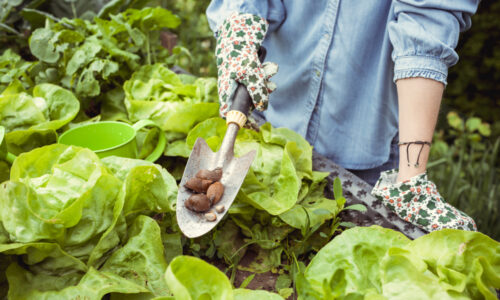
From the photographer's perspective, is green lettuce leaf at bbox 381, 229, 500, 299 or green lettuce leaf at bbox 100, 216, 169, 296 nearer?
green lettuce leaf at bbox 381, 229, 500, 299

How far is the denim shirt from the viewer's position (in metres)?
0.92

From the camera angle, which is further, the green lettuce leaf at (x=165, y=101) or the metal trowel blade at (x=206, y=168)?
the green lettuce leaf at (x=165, y=101)

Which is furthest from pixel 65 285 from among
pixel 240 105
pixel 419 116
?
pixel 419 116

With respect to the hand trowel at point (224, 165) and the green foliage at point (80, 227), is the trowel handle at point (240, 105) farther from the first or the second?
the green foliage at point (80, 227)

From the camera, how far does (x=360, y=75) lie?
123 centimetres

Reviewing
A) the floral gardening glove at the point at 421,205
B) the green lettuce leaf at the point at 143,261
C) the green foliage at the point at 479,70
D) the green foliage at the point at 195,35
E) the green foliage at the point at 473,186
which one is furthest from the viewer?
the green foliage at the point at 195,35

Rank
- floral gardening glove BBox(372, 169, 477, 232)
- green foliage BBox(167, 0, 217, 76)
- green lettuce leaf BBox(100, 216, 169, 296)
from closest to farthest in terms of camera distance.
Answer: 1. green lettuce leaf BBox(100, 216, 169, 296)
2. floral gardening glove BBox(372, 169, 477, 232)
3. green foliage BBox(167, 0, 217, 76)

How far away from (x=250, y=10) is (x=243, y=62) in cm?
20

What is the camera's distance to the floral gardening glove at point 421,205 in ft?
2.74

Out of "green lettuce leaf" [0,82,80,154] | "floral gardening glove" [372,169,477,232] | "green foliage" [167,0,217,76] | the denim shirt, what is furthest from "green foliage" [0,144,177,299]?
"green foliage" [167,0,217,76]

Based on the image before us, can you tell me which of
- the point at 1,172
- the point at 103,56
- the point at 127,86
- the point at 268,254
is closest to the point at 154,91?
the point at 127,86

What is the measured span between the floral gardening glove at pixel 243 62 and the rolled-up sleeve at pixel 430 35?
1.10 ft

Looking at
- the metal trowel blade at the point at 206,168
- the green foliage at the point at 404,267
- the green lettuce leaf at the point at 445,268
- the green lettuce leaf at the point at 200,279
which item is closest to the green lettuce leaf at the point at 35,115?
the metal trowel blade at the point at 206,168

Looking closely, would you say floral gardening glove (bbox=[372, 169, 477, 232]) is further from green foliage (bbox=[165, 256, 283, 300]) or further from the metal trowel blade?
green foliage (bbox=[165, 256, 283, 300])
